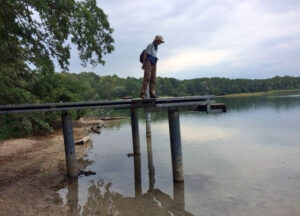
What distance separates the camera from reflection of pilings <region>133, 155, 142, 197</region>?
31.6 feet

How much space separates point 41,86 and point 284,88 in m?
136

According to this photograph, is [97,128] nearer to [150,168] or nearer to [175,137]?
[150,168]

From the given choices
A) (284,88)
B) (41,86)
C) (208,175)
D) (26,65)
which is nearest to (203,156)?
(208,175)

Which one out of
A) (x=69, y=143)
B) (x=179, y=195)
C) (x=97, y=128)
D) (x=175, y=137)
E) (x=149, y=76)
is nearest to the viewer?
(x=149, y=76)

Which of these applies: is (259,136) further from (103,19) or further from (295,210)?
(103,19)

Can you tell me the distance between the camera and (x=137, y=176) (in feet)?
37.6

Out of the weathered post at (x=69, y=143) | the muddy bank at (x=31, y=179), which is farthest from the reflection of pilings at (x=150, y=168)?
the muddy bank at (x=31, y=179)

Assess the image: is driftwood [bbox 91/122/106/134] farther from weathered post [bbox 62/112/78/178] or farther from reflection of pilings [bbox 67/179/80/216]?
reflection of pilings [bbox 67/179/80/216]

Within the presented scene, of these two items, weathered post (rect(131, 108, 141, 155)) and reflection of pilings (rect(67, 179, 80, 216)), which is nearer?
reflection of pilings (rect(67, 179, 80, 216))

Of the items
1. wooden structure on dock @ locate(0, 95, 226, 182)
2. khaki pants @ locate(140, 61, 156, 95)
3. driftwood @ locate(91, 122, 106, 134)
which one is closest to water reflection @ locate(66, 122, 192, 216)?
wooden structure on dock @ locate(0, 95, 226, 182)

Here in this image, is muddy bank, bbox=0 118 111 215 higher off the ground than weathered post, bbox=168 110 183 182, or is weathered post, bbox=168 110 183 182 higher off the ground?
weathered post, bbox=168 110 183 182

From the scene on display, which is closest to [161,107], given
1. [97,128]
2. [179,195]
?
[179,195]

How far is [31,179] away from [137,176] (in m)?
4.37

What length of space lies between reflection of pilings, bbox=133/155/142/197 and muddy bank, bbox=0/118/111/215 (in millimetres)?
2786
